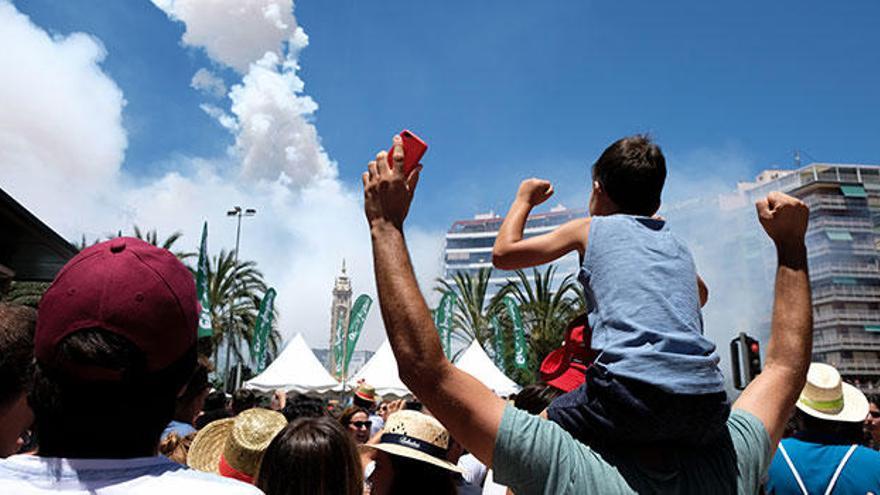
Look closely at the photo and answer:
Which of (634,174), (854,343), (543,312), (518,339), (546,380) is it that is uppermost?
(543,312)

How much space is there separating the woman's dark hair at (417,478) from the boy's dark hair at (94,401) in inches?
63.3

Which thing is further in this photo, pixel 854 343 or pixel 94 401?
pixel 854 343

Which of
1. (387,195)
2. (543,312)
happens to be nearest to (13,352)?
(387,195)

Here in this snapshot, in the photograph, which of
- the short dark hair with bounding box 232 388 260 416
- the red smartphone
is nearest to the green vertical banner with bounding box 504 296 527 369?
the short dark hair with bounding box 232 388 260 416

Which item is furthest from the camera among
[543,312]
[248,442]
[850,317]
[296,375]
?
[850,317]

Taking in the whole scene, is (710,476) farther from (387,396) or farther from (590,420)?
(387,396)

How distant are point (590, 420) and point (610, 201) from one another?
71 centimetres

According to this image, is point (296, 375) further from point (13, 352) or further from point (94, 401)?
point (94, 401)

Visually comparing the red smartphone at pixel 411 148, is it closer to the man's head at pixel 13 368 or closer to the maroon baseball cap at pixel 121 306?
the maroon baseball cap at pixel 121 306

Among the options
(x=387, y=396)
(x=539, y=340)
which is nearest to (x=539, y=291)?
(x=539, y=340)

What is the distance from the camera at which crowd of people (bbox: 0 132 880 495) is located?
1.22m

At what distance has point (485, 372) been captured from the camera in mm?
19938

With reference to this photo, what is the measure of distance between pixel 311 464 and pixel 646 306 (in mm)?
1706

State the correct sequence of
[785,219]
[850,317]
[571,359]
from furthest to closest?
[850,317] → [571,359] → [785,219]
